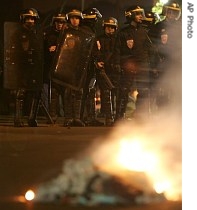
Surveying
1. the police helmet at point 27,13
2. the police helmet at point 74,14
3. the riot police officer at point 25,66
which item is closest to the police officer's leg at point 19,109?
the riot police officer at point 25,66

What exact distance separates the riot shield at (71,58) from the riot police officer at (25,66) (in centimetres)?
13

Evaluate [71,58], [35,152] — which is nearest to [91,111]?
[71,58]

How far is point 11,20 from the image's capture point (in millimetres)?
3234

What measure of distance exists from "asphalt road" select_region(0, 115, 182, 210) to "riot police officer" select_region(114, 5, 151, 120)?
316mm

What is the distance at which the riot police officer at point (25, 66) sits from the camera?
339cm

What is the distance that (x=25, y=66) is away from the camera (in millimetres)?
3477

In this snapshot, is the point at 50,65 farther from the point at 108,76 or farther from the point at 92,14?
the point at 92,14

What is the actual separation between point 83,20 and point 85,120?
2.51 ft

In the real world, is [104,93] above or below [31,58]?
below

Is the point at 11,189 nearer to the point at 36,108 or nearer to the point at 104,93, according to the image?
the point at 36,108

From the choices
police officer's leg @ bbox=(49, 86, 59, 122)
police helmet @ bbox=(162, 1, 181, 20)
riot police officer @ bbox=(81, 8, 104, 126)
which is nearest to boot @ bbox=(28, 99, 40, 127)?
police officer's leg @ bbox=(49, 86, 59, 122)

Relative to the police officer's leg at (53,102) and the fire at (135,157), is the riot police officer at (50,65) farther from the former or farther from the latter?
the fire at (135,157)

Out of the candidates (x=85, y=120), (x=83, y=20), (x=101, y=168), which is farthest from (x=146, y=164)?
(x=83, y=20)

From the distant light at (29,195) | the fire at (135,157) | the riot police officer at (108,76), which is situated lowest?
the distant light at (29,195)
